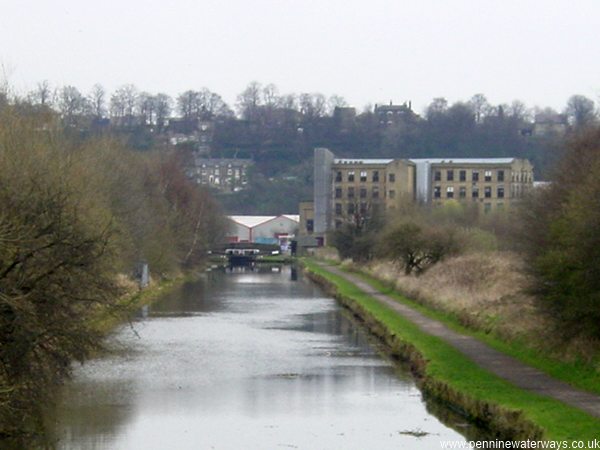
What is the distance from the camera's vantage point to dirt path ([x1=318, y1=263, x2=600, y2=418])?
21.3 metres

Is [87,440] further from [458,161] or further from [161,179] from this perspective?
[458,161]

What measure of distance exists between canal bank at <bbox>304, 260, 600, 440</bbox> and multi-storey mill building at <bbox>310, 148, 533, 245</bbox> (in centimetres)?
A: 6733

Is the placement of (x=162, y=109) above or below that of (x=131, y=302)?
above

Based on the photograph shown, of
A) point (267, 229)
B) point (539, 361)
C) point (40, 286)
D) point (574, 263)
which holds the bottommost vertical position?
point (539, 361)

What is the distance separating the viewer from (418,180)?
109000 mm

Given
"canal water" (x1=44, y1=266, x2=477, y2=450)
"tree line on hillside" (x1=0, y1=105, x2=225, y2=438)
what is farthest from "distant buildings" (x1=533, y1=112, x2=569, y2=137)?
"tree line on hillside" (x1=0, y1=105, x2=225, y2=438)

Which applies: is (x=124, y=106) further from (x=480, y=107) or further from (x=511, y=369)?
(x=511, y=369)

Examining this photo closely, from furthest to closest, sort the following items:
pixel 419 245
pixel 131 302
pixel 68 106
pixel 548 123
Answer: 1. pixel 548 123
2. pixel 68 106
3. pixel 419 245
4. pixel 131 302

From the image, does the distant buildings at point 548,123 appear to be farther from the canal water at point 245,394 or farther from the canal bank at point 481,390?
the canal bank at point 481,390

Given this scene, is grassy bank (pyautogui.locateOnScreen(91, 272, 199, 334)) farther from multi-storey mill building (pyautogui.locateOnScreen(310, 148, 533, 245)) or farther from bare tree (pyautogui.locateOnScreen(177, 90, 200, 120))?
bare tree (pyautogui.locateOnScreen(177, 90, 200, 120))

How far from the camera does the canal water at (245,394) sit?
21266mm

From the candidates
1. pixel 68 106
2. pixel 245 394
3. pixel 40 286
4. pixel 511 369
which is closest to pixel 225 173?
pixel 68 106

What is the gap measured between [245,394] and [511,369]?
223 inches

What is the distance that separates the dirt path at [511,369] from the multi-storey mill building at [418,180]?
66411 mm
